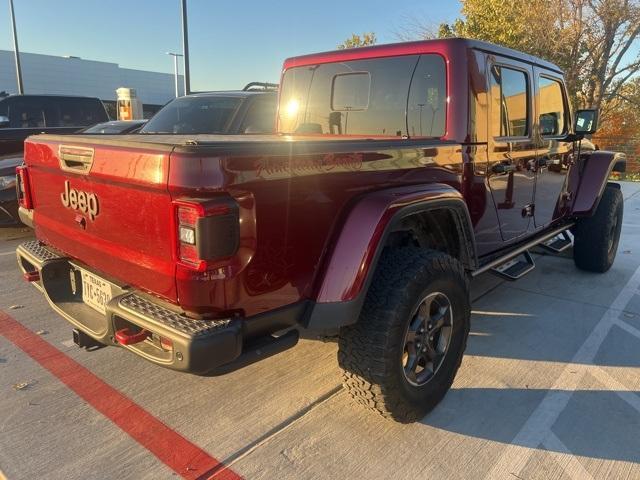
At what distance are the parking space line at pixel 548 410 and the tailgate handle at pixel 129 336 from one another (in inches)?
63.5

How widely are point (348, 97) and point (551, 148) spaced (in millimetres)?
1775

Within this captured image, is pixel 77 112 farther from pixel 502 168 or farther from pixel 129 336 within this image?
pixel 129 336

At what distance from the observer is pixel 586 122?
15.0ft

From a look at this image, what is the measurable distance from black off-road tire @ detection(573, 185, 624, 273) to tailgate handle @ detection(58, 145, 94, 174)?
14.9 ft

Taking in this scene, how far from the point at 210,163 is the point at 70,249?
1272mm

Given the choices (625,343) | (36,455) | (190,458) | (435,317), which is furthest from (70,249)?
(625,343)

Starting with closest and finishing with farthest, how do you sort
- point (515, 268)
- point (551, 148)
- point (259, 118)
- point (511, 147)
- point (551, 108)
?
point (511, 147)
point (515, 268)
point (551, 148)
point (551, 108)
point (259, 118)

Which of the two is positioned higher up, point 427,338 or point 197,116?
point 197,116

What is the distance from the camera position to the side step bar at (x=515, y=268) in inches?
142

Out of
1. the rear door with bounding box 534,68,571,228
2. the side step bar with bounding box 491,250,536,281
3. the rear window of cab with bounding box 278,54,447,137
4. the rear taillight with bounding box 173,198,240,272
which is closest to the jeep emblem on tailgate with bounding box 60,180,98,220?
the rear taillight with bounding box 173,198,240,272

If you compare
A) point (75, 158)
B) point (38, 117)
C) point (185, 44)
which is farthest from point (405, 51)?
point (185, 44)

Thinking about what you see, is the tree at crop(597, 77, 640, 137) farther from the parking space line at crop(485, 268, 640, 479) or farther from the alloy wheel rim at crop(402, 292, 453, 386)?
the alloy wheel rim at crop(402, 292, 453, 386)

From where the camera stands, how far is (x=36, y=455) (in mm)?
2312

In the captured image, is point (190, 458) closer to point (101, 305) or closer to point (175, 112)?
point (101, 305)
